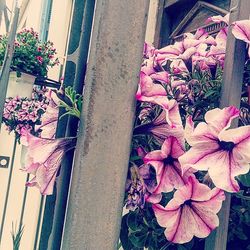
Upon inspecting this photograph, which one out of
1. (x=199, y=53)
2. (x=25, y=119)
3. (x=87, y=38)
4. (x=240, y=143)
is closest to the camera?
(x=240, y=143)

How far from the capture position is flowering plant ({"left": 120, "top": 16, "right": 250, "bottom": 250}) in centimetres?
67

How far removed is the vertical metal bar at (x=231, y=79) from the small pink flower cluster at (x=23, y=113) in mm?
1129

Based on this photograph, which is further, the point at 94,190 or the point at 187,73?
the point at 187,73

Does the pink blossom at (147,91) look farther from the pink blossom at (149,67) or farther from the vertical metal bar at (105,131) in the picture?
the pink blossom at (149,67)

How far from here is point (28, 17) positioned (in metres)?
3.59

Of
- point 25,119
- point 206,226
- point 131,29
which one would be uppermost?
point 131,29

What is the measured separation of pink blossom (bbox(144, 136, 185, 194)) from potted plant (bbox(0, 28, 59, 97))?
3.91 ft

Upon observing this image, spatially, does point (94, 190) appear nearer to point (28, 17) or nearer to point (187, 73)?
point (187, 73)

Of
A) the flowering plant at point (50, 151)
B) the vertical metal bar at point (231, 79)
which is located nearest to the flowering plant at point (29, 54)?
the flowering plant at point (50, 151)

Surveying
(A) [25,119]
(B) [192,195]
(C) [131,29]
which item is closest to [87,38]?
(C) [131,29]

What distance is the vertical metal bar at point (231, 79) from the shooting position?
0.75 m

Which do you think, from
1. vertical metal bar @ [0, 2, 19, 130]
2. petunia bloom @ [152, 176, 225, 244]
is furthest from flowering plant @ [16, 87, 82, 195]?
petunia bloom @ [152, 176, 225, 244]

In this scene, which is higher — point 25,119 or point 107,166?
point 25,119

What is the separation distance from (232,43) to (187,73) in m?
0.17
